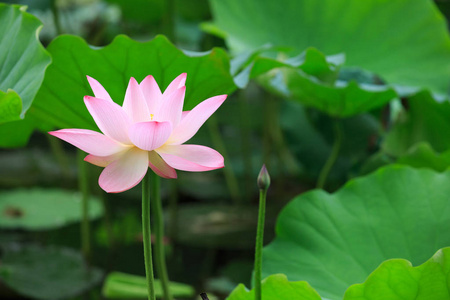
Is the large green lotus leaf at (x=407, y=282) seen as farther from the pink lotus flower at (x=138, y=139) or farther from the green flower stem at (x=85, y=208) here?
the green flower stem at (x=85, y=208)

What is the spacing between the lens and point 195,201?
1.95 metres

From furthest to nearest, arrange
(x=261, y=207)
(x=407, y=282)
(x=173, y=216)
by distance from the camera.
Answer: (x=173, y=216), (x=407, y=282), (x=261, y=207)

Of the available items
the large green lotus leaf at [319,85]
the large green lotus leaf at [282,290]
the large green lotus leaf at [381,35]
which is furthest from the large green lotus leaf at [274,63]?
the large green lotus leaf at [381,35]

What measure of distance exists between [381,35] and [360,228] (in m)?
0.69

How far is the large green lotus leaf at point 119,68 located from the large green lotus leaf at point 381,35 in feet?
1.97

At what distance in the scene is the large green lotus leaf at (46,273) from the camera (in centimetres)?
110

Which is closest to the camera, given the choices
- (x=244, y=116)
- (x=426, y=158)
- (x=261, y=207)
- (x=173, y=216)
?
(x=261, y=207)

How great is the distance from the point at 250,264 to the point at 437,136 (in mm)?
570

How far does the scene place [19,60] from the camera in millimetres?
667

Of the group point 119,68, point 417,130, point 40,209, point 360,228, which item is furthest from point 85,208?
point 417,130

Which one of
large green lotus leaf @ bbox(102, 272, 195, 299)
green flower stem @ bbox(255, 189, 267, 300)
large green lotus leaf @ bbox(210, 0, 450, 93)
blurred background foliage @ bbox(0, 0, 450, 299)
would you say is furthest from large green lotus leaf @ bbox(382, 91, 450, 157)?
green flower stem @ bbox(255, 189, 267, 300)

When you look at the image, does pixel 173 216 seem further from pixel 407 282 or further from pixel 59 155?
pixel 407 282

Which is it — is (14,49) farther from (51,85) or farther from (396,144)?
(396,144)

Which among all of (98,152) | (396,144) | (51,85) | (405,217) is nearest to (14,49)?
(51,85)
